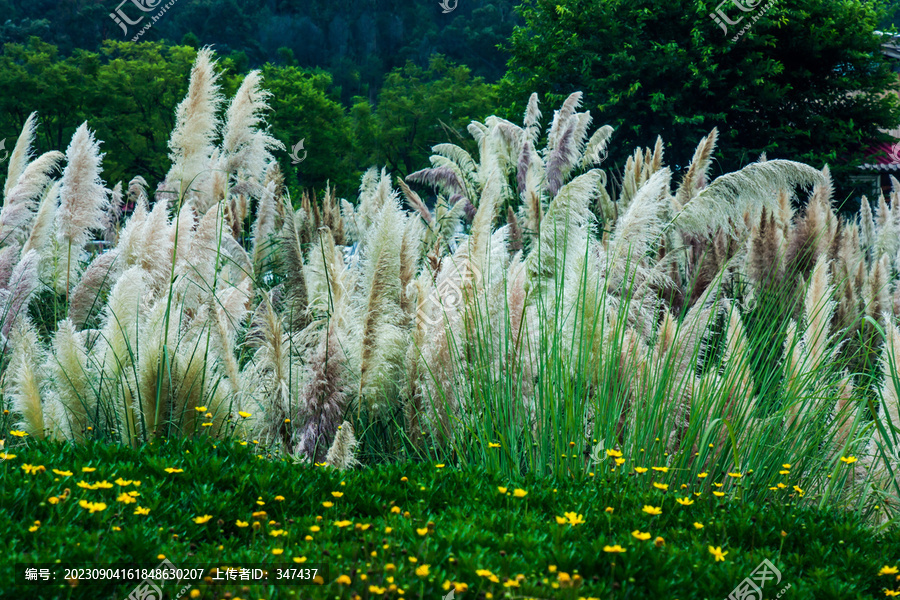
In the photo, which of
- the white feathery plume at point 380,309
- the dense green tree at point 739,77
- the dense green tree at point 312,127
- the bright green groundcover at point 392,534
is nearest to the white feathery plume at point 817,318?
the bright green groundcover at point 392,534

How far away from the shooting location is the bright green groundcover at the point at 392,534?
1737mm

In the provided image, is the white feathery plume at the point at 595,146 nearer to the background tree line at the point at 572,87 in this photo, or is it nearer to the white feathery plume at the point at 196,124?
the background tree line at the point at 572,87

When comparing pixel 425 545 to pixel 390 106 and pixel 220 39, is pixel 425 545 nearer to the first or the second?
pixel 390 106

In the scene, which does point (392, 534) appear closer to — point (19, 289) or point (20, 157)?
point (19, 289)

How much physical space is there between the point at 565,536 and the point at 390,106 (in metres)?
46.9

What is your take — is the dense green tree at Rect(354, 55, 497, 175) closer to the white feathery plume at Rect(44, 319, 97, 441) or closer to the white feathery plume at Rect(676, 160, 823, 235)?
the white feathery plume at Rect(676, 160, 823, 235)

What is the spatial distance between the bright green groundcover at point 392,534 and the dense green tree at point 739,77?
20.8 m

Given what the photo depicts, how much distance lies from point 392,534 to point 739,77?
2423cm

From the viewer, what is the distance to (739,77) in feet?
74.9

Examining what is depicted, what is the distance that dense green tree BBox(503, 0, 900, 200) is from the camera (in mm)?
21922

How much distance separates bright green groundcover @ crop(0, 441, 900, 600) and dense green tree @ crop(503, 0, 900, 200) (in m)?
20.8

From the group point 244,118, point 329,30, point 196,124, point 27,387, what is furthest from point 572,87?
point 329,30

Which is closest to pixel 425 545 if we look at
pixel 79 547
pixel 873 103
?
pixel 79 547

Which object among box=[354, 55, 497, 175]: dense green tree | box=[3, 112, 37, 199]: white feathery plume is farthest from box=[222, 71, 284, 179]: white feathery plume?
box=[354, 55, 497, 175]: dense green tree
